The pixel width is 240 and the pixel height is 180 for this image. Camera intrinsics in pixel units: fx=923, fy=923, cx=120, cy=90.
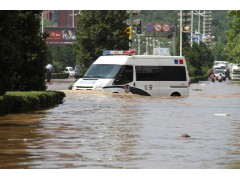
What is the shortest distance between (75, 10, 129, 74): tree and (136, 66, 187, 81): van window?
27572 mm

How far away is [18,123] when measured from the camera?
23.4 metres

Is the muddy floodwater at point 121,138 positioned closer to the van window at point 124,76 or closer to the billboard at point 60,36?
the van window at point 124,76

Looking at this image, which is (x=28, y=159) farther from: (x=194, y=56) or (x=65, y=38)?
(x=65, y=38)

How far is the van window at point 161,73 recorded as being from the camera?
1634 inches

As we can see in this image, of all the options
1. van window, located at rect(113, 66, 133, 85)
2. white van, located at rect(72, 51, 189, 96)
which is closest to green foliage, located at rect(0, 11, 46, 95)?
white van, located at rect(72, 51, 189, 96)

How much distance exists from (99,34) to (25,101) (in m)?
43.4

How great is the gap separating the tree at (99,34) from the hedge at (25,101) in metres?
38.0

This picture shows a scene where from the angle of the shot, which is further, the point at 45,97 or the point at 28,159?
the point at 45,97

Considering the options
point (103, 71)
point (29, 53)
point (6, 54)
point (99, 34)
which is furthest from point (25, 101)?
point (99, 34)

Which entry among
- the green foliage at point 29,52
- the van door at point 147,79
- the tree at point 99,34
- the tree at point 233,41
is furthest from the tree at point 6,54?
the tree at point 233,41

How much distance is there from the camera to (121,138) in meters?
19.2

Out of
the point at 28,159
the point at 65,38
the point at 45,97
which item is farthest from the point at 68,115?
the point at 65,38

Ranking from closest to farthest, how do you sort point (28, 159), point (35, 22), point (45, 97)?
point (28, 159)
point (45, 97)
point (35, 22)

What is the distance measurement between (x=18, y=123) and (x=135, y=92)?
1808 centimetres
